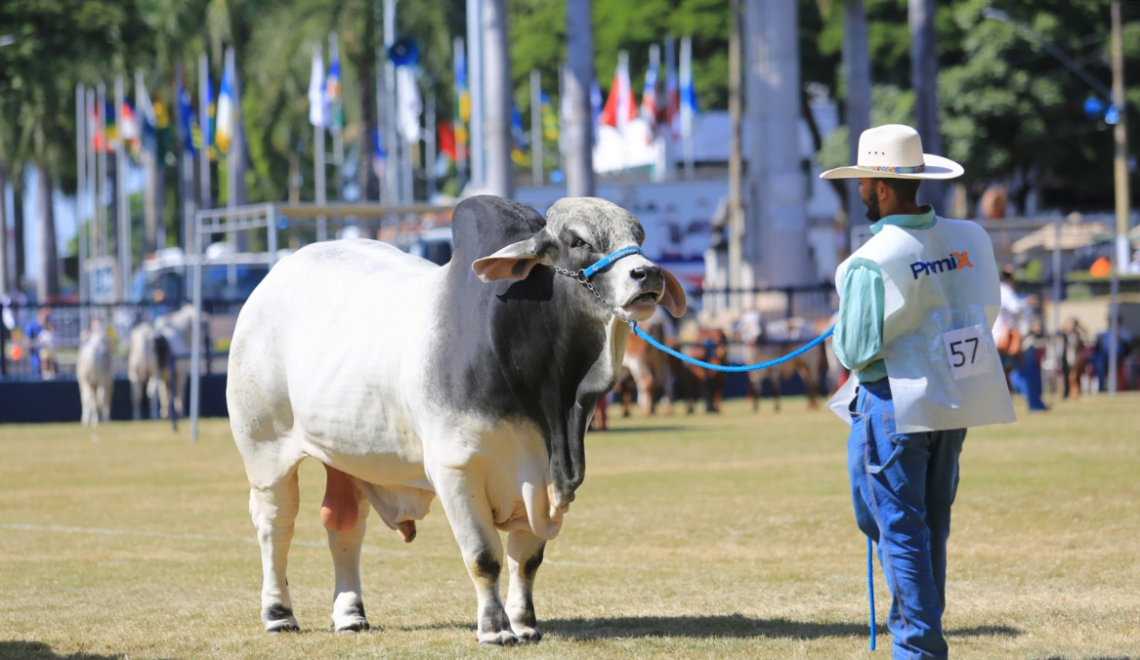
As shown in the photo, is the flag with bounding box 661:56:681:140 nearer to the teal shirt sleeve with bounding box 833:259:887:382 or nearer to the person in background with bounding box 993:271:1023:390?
the person in background with bounding box 993:271:1023:390

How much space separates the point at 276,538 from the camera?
777cm

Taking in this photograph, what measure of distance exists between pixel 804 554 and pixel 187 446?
522 inches

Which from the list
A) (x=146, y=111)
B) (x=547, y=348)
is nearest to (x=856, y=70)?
(x=146, y=111)

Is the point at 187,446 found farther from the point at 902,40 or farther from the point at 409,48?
the point at 902,40

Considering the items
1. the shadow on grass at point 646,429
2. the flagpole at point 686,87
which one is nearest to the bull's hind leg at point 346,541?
the shadow on grass at point 646,429

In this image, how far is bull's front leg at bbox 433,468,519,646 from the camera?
666cm

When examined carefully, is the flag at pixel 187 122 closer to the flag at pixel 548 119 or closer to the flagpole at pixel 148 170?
the flagpole at pixel 148 170

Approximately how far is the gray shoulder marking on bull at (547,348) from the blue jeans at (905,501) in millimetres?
1275

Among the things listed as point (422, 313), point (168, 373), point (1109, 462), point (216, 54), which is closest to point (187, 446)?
point (168, 373)

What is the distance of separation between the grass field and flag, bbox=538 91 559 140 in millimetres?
36793

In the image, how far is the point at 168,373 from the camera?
→ 26.1 m

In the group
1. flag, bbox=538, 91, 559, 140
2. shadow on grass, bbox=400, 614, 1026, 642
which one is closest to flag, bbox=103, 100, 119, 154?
flag, bbox=538, 91, 559, 140

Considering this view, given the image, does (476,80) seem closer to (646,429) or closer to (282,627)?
(646,429)

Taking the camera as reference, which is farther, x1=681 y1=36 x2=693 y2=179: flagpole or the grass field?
x1=681 y1=36 x2=693 y2=179: flagpole
